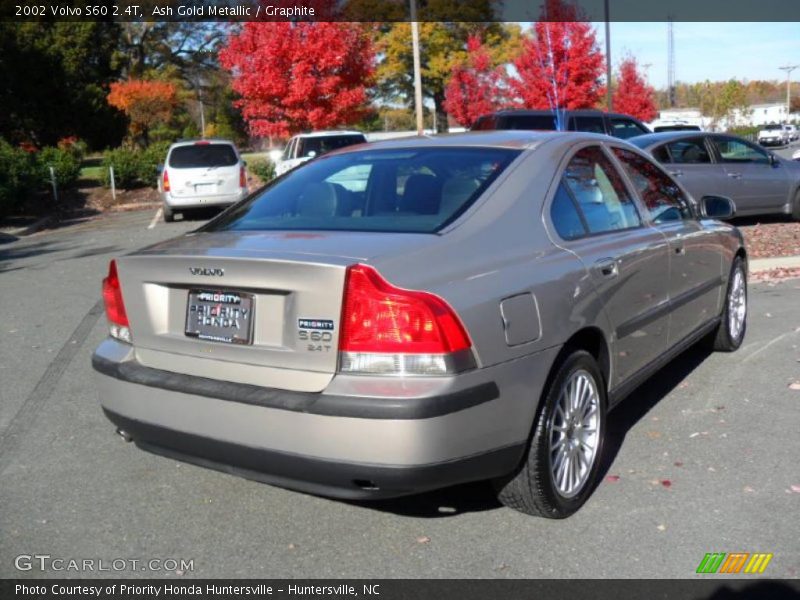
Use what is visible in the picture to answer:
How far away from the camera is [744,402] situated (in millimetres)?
5320

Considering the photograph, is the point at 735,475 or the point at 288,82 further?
the point at 288,82

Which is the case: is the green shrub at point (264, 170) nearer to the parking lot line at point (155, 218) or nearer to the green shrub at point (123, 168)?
the green shrub at point (123, 168)

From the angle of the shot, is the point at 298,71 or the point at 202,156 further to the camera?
the point at 298,71

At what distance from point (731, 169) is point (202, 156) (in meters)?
10.8

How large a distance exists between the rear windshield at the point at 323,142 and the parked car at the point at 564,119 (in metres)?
3.41

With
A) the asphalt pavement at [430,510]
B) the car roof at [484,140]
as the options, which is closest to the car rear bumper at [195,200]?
the asphalt pavement at [430,510]

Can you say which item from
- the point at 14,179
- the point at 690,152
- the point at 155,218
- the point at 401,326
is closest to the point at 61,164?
the point at 14,179

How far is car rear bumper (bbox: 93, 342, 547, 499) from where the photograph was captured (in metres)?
3.05

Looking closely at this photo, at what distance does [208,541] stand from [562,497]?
1.51 meters

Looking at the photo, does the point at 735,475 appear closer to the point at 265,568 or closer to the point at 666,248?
the point at 666,248

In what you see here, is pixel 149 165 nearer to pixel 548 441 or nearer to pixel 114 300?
pixel 114 300

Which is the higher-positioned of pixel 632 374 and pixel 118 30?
pixel 118 30

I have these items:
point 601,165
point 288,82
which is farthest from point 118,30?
point 601,165

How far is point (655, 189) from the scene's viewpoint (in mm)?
5207
